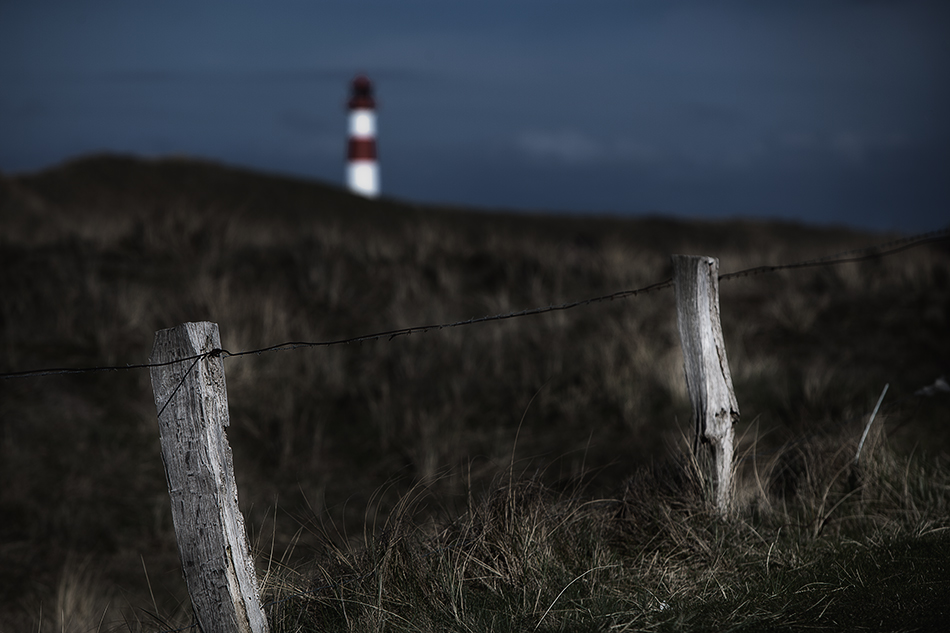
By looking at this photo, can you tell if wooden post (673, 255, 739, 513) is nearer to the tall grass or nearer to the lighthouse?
the tall grass

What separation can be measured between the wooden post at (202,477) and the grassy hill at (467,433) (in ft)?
1.11

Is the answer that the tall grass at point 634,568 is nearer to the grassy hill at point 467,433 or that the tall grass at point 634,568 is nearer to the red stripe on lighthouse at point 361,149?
the grassy hill at point 467,433

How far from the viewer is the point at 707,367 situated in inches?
152

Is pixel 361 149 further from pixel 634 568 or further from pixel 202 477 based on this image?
pixel 202 477

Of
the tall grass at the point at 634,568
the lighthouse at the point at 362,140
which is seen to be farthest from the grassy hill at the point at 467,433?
the lighthouse at the point at 362,140

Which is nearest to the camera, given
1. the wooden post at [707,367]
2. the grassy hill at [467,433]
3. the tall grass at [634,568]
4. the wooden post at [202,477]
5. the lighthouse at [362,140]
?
the wooden post at [202,477]

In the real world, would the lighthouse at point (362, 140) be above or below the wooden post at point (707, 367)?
above

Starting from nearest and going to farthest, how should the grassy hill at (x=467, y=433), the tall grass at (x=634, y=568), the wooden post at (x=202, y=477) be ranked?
the wooden post at (x=202, y=477), the tall grass at (x=634, y=568), the grassy hill at (x=467, y=433)

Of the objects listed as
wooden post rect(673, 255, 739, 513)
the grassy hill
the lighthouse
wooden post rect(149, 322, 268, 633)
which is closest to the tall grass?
the grassy hill

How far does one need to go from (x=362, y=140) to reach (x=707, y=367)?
34322 mm

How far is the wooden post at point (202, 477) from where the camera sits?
2730 mm

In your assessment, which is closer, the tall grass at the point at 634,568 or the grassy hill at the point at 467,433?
the tall grass at the point at 634,568

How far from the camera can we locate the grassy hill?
3297mm

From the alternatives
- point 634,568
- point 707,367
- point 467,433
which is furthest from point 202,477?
point 467,433
